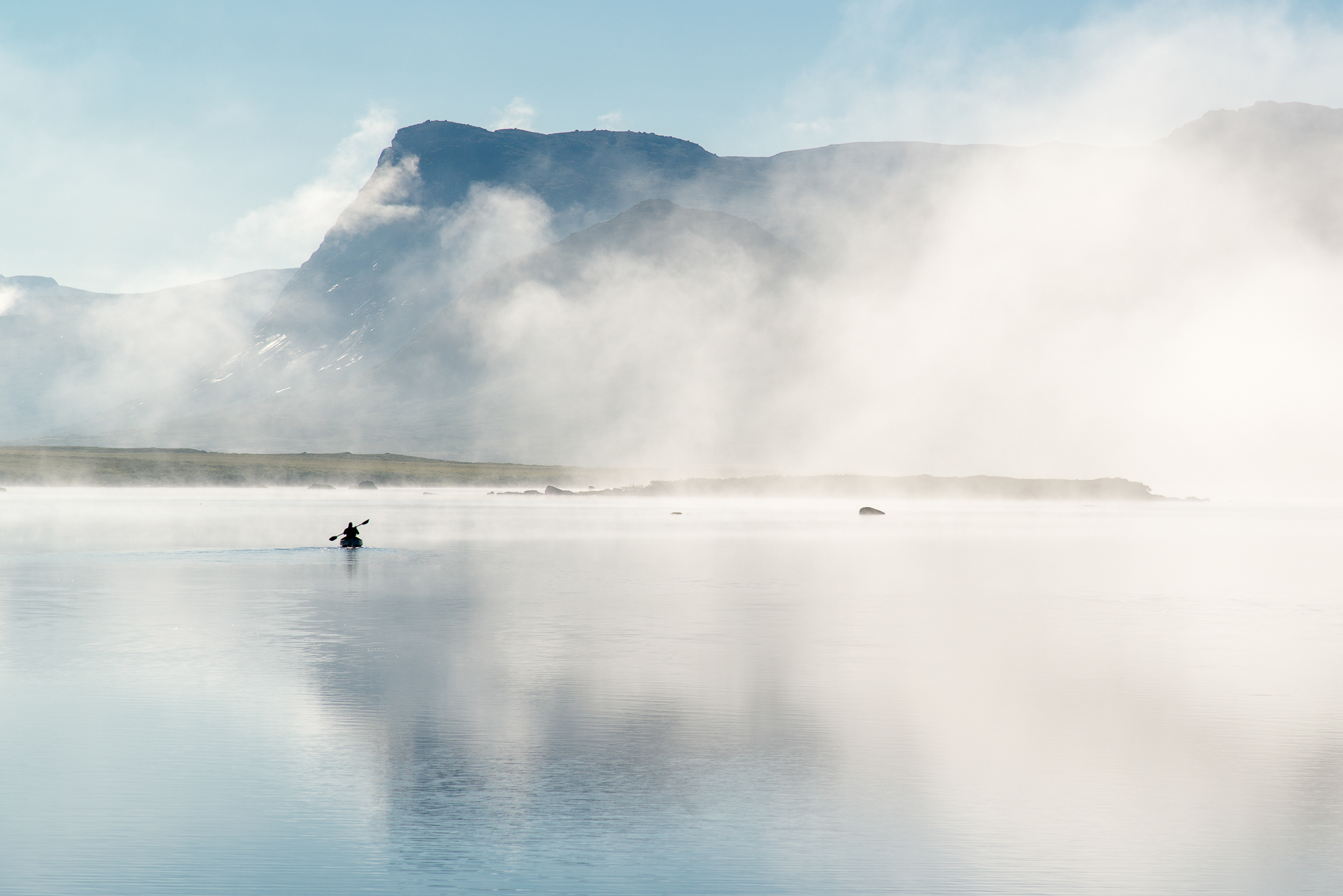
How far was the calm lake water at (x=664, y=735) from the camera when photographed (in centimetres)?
1429

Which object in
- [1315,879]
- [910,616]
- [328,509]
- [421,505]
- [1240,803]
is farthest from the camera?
[421,505]

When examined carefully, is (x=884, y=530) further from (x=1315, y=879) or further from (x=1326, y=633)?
(x=1315, y=879)

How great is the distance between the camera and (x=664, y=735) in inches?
797

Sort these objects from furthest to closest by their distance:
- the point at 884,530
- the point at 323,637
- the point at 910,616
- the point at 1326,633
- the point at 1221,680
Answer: the point at 884,530, the point at 910,616, the point at 1326,633, the point at 323,637, the point at 1221,680

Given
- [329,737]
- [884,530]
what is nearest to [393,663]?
[329,737]

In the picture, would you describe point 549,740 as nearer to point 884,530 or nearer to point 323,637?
point 323,637

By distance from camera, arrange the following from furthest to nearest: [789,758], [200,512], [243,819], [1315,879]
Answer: [200,512] → [789,758] → [243,819] → [1315,879]

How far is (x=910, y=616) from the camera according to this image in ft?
123

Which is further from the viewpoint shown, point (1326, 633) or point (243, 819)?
point (1326, 633)

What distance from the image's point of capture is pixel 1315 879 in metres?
13.8

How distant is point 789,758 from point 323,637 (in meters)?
16.2

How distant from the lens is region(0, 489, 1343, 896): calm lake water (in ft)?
46.9

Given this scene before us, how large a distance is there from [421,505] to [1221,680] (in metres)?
120

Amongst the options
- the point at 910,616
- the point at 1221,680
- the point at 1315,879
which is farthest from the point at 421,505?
the point at 1315,879
